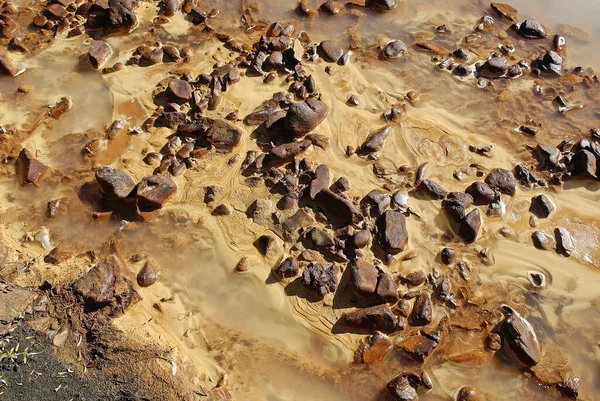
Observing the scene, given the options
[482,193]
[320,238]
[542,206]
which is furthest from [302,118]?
[542,206]

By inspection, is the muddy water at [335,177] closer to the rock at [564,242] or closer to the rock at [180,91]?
the rock at [564,242]

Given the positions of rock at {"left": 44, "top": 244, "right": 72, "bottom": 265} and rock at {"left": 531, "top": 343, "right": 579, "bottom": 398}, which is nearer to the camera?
rock at {"left": 531, "top": 343, "right": 579, "bottom": 398}

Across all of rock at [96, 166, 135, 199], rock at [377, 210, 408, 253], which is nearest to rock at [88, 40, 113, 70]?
rock at [96, 166, 135, 199]

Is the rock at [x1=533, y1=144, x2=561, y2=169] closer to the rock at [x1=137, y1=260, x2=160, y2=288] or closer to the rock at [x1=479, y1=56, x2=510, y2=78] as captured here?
the rock at [x1=479, y1=56, x2=510, y2=78]

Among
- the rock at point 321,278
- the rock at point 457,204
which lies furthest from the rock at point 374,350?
the rock at point 457,204

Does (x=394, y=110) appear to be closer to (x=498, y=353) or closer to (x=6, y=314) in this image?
(x=498, y=353)

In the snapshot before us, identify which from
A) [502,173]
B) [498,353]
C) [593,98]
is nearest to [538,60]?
[593,98]

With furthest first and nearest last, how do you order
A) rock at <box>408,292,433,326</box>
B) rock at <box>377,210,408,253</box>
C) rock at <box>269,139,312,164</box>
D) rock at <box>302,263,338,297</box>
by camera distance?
rock at <box>269,139,312,164</box>, rock at <box>377,210,408,253</box>, rock at <box>302,263,338,297</box>, rock at <box>408,292,433,326</box>
